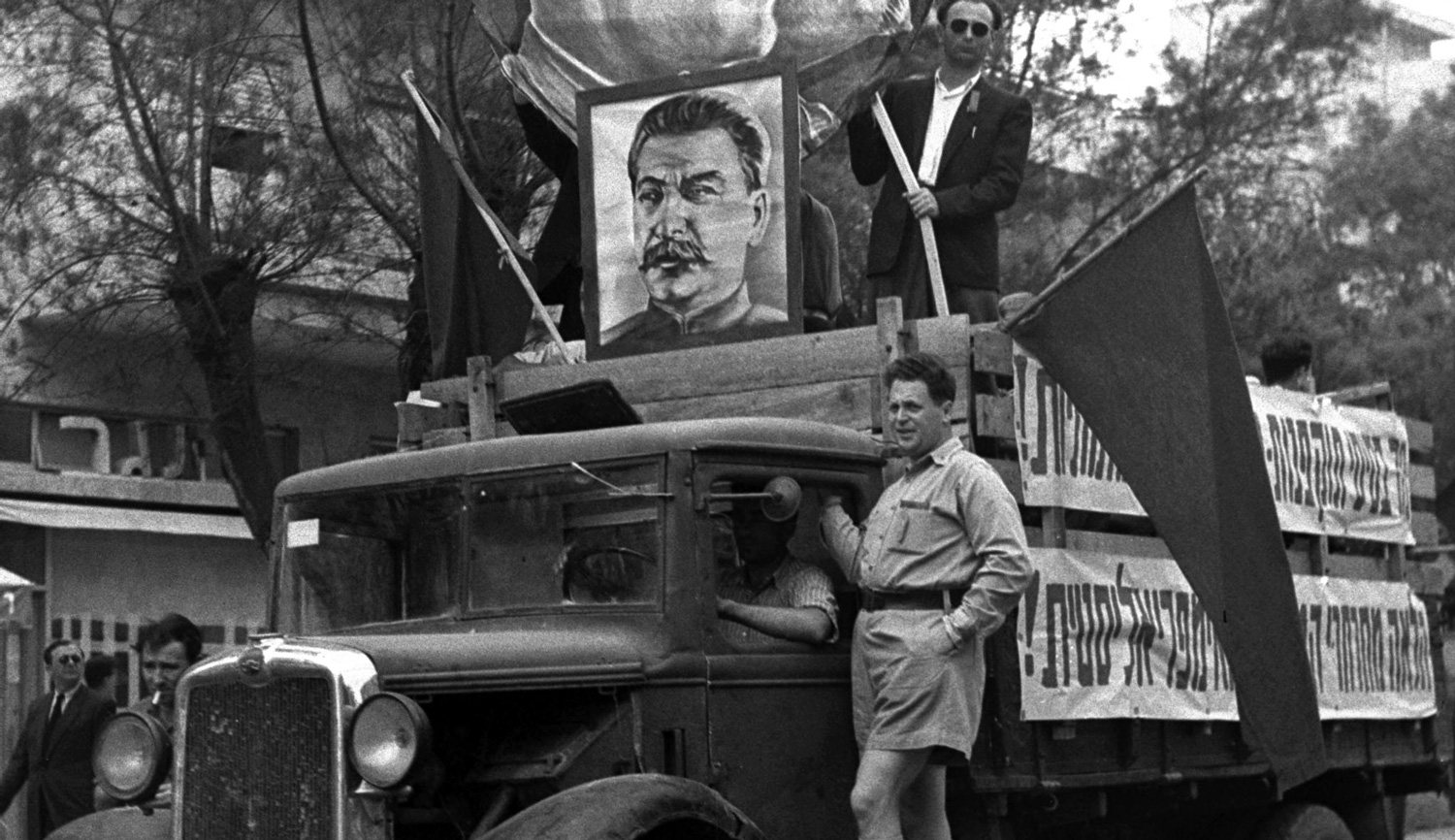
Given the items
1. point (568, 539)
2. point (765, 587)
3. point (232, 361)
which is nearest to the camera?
point (568, 539)

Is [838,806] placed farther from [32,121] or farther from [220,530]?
[220,530]

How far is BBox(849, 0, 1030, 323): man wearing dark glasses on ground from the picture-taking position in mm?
8758

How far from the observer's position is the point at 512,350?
938cm

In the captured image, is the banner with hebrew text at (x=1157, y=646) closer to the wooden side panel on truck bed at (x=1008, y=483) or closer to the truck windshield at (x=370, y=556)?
the wooden side panel on truck bed at (x=1008, y=483)

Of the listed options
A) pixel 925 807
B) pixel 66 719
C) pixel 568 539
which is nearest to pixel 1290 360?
pixel 925 807

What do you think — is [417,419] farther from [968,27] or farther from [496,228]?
[968,27]

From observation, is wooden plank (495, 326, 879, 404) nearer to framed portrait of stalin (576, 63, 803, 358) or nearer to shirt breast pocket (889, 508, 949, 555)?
framed portrait of stalin (576, 63, 803, 358)

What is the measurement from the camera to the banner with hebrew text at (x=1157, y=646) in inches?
297

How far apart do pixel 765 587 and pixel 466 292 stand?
296 cm

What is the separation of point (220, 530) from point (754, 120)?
40.7ft

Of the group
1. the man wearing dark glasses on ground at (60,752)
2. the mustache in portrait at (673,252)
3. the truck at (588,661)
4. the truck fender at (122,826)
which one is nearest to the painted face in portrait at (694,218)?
the mustache in portrait at (673,252)

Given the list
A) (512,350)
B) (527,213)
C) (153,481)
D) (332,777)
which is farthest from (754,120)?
(153,481)

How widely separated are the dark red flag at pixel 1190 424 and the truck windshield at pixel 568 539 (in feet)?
5.06

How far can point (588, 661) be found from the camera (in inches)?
255
